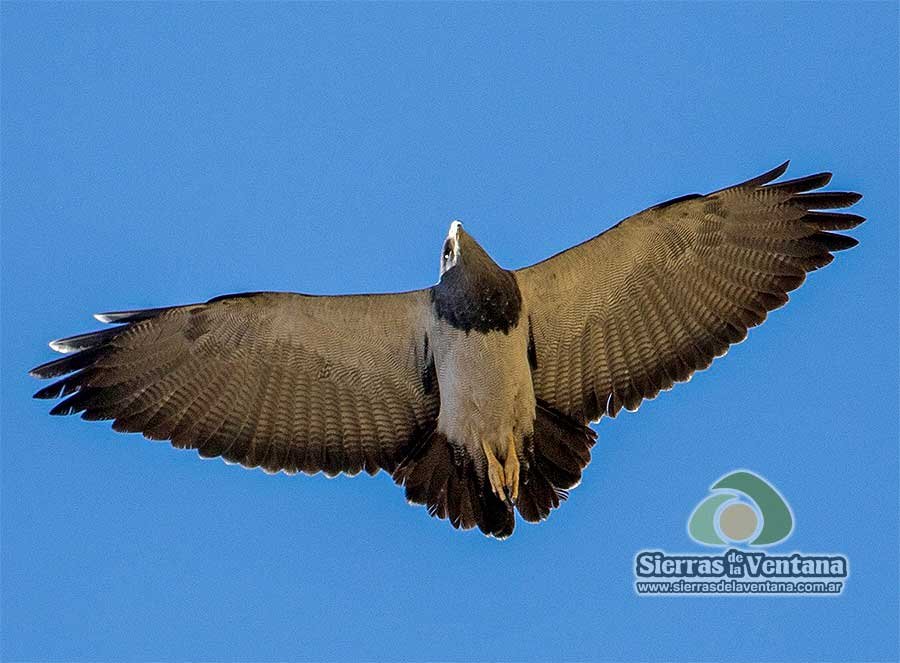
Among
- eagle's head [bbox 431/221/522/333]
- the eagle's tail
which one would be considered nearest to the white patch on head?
eagle's head [bbox 431/221/522/333]

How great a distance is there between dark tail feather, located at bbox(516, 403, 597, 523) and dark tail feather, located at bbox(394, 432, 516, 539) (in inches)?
8.8

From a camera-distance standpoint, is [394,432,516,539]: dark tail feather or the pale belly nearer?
the pale belly

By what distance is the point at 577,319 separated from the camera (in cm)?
1326

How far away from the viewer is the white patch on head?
12367mm

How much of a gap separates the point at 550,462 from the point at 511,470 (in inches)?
13.9

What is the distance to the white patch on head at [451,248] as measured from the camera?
12367 millimetres

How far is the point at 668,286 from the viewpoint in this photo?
13.3 meters

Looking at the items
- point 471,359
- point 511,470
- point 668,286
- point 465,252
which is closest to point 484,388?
point 471,359

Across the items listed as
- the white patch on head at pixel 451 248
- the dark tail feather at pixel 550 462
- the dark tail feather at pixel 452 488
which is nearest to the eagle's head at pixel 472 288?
the white patch on head at pixel 451 248

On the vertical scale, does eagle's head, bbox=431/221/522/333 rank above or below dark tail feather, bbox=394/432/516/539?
above

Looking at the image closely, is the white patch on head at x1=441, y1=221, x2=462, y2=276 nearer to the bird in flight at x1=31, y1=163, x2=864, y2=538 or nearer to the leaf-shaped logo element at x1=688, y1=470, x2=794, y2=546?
Result: the bird in flight at x1=31, y1=163, x2=864, y2=538

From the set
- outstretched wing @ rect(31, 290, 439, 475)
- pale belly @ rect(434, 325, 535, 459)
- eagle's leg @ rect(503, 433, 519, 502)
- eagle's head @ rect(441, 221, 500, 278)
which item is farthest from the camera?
outstretched wing @ rect(31, 290, 439, 475)

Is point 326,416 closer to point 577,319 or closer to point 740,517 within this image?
point 577,319

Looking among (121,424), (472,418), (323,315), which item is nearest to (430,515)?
(472,418)
